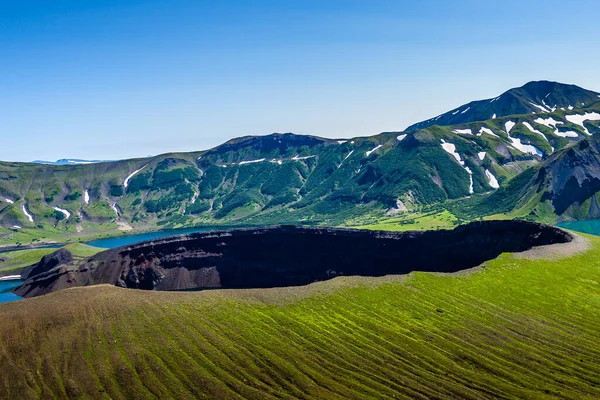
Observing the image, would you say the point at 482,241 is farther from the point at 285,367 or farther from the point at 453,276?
the point at 285,367

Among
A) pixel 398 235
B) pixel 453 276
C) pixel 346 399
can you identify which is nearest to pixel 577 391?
pixel 346 399

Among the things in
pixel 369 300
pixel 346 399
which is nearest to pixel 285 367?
pixel 346 399

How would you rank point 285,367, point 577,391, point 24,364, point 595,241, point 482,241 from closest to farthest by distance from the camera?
point 577,391
point 285,367
point 24,364
point 595,241
point 482,241

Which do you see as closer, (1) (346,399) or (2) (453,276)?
(1) (346,399)

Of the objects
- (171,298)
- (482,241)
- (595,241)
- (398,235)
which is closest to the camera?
(171,298)

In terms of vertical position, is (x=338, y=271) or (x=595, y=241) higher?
(x=595, y=241)

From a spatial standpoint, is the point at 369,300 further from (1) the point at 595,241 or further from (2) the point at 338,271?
(2) the point at 338,271
